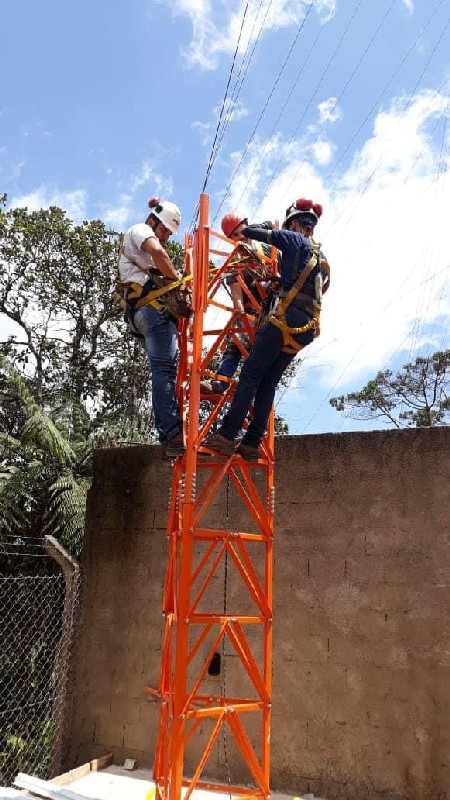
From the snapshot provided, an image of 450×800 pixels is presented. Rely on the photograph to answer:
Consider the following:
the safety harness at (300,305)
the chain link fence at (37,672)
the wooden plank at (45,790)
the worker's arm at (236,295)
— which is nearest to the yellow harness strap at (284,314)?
the safety harness at (300,305)

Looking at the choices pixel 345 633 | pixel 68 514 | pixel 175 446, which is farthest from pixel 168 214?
pixel 68 514

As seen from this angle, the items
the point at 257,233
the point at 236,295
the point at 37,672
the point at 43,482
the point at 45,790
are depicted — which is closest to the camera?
the point at 257,233

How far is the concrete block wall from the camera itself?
18.0 ft

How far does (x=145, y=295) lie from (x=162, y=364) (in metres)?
0.50

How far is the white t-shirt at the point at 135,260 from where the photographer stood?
462 centimetres

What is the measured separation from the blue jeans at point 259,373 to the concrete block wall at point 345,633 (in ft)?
5.82

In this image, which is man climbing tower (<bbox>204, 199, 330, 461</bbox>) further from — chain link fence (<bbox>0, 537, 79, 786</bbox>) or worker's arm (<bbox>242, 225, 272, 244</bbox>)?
chain link fence (<bbox>0, 537, 79, 786</bbox>)

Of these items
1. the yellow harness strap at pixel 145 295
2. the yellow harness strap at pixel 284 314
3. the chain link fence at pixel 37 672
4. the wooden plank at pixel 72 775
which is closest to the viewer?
the yellow harness strap at pixel 284 314

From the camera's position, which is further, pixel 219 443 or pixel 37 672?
pixel 37 672

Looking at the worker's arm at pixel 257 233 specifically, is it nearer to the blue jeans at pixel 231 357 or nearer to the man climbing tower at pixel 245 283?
the man climbing tower at pixel 245 283

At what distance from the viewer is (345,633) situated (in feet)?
19.2

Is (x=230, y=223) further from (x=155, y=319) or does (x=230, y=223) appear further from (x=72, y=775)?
(x=72, y=775)

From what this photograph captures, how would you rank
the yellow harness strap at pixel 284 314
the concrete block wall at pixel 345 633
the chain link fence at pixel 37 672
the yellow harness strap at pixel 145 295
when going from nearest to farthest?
the yellow harness strap at pixel 284 314 → the yellow harness strap at pixel 145 295 → the concrete block wall at pixel 345 633 → the chain link fence at pixel 37 672

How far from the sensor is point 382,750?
5.52 meters
